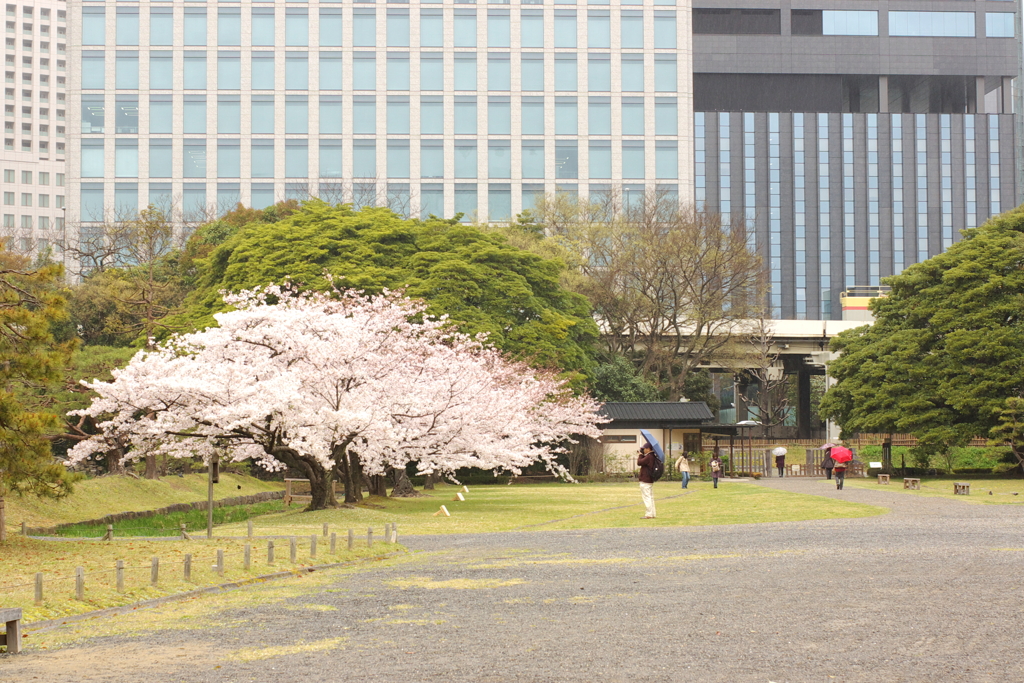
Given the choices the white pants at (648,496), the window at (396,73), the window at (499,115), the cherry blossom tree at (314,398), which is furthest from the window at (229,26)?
the white pants at (648,496)

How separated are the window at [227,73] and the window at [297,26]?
4.50 m

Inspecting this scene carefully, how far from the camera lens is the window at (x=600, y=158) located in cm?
8719

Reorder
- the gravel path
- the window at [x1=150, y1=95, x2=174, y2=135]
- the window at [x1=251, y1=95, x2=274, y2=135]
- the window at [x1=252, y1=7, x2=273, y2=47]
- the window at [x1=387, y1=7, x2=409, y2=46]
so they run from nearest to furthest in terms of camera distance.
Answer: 1. the gravel path
2. the window at [x1=150, y1=95, x2=174, y2=135]
3. the window at [x1=251, y1=95, x2=274, y2=135]
4. the window at [x1=252, y1=7, x2=273, y2=47]
5. the window at [x1=387, y1=7, x2=409, y2=46]

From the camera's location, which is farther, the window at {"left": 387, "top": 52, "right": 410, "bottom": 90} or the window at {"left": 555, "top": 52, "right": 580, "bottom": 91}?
the window at {"left": 555, "top": 52, "right": 580, "bottom": 91}

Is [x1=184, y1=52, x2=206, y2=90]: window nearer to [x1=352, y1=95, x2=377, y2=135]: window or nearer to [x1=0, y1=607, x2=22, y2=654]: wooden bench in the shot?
[x1=352, y1=95, x2=377, y2=135]: window

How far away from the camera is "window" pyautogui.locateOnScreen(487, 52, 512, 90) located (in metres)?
88.4

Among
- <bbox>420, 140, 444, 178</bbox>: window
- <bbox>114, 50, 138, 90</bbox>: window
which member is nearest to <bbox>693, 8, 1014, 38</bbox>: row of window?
<bbox>420, 140, 444, 178</bbox>: window

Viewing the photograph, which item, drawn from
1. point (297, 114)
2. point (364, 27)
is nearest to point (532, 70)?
point (364, 27)

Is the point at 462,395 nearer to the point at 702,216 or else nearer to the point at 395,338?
the point at 395,338

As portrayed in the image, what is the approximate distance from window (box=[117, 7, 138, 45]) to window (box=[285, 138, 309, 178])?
14089 mm

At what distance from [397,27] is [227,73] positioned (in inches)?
535

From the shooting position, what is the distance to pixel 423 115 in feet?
288

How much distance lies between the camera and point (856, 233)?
412ft

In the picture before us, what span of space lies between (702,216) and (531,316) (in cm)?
2075
